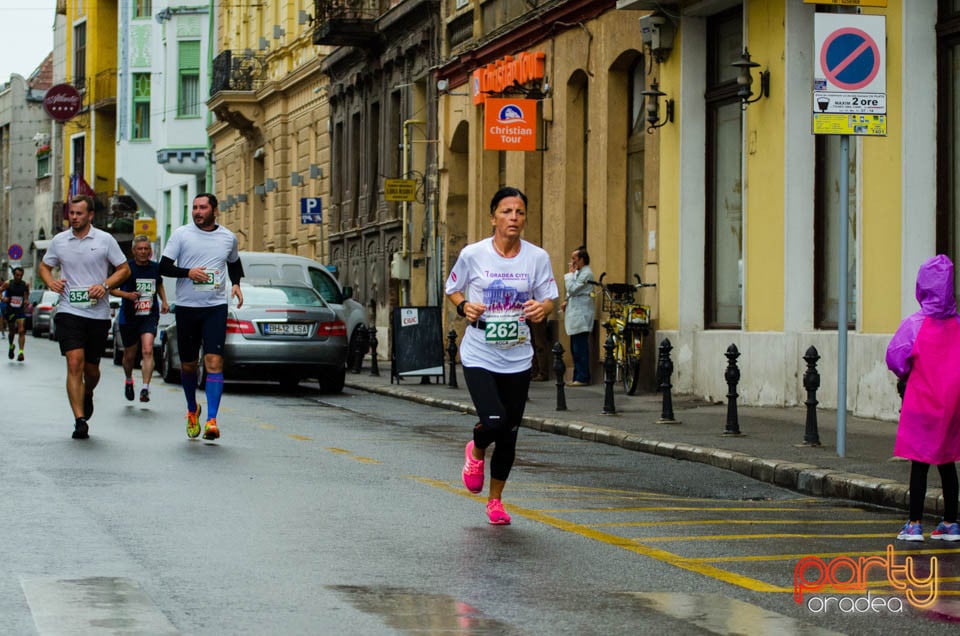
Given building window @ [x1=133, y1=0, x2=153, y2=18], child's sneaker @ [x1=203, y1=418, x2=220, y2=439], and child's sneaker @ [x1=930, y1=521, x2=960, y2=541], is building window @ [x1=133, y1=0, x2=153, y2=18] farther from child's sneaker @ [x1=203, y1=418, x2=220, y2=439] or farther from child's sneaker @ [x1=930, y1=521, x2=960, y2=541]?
child's sneaker @ [x1=930, y1=521, x2=960, y2=541]

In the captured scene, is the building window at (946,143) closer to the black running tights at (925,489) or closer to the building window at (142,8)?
the black running tights at (925,489)

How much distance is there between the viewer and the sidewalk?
39.6 ft

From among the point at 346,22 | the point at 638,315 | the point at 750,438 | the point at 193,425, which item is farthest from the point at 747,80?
the point at 346,22

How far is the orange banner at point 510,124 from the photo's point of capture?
26734 mm

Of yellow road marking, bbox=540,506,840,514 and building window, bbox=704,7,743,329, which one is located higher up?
building window, bbox=704,7,743,329

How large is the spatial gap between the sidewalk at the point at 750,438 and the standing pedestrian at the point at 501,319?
2915mm

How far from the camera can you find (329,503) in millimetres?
10250

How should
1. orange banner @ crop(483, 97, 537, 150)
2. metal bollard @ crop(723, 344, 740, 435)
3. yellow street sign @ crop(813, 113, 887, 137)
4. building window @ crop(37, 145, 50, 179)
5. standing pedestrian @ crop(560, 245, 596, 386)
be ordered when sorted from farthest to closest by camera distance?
building window @ crop(37, 145, 50, 179)
orange banner @ crop(483, 97, 537, 150)
standing pedestrian @ crop(560, 245, 596, 386)
metal bollard @ crop(723, 344, 740, 435)
yellow street sign @ crop(813, 113, 887, 137)

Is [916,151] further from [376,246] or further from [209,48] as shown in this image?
[209,48]

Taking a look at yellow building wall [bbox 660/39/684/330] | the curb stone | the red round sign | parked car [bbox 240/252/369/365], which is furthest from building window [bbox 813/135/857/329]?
the red round sign

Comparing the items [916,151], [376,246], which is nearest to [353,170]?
[376,246]

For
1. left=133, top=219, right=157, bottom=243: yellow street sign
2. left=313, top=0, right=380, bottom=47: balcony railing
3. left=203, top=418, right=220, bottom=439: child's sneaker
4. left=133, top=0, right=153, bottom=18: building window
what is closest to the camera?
left=203, top=418, right=220, bottom=439: child's sneaker

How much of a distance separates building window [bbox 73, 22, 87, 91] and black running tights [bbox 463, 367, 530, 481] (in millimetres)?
76824

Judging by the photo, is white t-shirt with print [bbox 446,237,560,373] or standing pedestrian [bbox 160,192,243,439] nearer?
white t-shirt with print [bbox 446,237,560,373]
